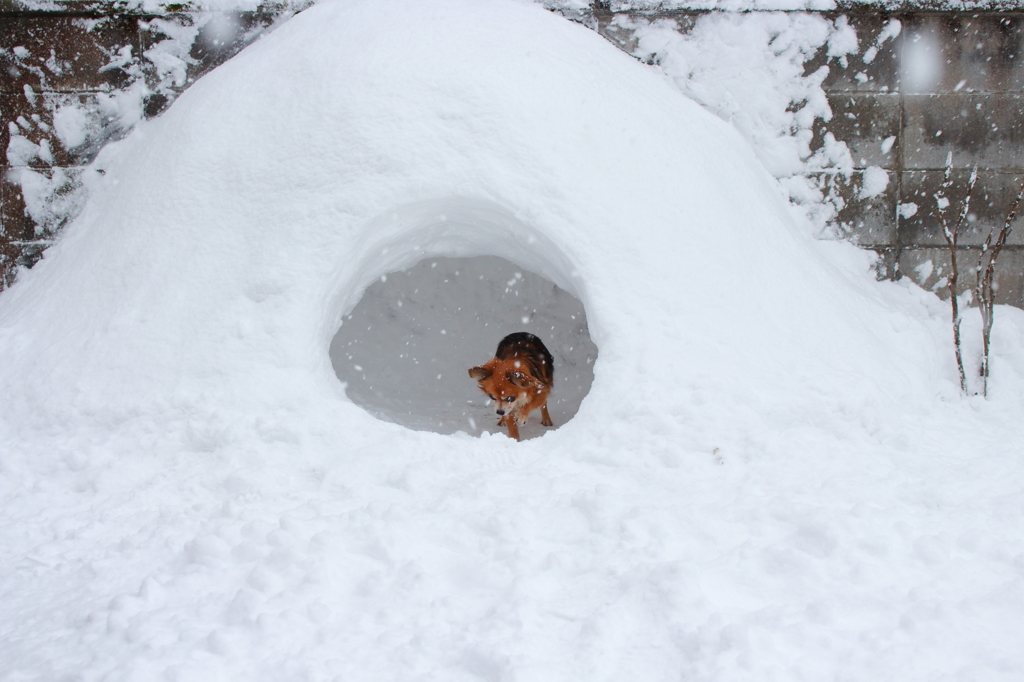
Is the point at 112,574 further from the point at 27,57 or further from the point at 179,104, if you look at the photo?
the point at 27,57

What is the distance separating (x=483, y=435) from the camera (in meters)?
3.83

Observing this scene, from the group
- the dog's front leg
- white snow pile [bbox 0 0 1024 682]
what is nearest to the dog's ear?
the dog's front leg

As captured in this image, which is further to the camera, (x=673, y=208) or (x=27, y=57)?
(x=27, y=57)

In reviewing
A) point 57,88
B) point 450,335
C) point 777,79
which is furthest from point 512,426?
point 57,88

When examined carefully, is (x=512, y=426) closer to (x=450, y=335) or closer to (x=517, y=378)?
(x=517, y=378)

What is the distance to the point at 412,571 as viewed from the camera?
2.55 meters

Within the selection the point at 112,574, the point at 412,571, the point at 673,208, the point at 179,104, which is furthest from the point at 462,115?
the point at 112,574

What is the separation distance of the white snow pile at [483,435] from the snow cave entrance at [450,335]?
2185 mm

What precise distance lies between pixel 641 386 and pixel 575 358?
13.0 feet

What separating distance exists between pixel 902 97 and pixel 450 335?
5.12 meters

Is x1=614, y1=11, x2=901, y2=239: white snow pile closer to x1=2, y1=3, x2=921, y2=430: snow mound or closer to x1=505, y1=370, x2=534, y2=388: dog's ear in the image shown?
x1=2, y1=3, x2=921, y2=430: snow mound

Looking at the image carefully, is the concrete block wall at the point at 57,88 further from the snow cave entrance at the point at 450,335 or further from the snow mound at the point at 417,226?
the snow cave entrance at the point at 450,335

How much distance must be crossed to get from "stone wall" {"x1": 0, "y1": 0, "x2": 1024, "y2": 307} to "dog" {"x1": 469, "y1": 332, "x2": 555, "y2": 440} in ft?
9.51

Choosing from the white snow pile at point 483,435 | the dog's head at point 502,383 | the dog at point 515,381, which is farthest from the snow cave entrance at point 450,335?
the white snow pile at point 483,435
